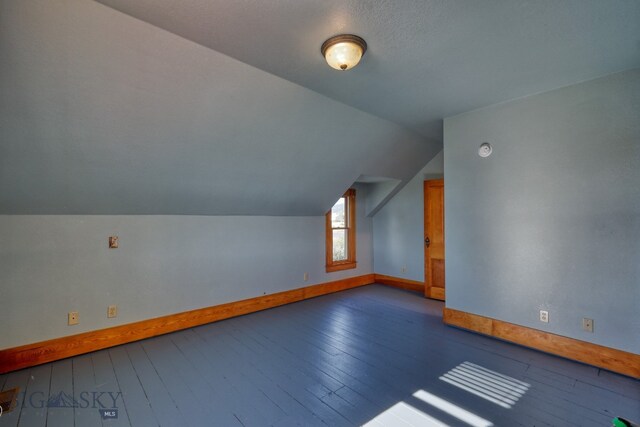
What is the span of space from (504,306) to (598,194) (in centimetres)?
140

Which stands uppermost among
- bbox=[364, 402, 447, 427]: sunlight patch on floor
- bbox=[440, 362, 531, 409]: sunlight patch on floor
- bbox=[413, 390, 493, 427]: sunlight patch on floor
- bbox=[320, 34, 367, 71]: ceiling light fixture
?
bbox=[320, 34, 367, 71]: ceiling light fixture

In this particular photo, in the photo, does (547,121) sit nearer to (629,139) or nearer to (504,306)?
(629,139)

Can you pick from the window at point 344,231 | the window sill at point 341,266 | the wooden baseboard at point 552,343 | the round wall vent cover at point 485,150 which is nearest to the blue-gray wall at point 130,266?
the window sill at point 341,266

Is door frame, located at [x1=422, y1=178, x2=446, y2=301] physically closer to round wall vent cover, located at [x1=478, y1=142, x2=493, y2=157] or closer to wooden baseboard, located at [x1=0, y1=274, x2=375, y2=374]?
round wall vent cover, located at [x1=478, y1=142, x2=493, y2=157]

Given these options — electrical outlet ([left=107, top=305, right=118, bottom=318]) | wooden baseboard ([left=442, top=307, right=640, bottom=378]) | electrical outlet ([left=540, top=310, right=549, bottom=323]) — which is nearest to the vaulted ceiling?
electrical outlet ([left=107, top=305, right=118, bottom=318])

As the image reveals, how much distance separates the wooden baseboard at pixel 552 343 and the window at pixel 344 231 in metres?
2.28

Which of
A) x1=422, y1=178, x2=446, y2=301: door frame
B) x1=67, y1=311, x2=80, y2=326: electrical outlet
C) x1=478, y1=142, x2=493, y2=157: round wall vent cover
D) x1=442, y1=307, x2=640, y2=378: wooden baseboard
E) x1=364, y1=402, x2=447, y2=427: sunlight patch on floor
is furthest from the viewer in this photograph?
x1=422, y1=178, x2=446, y2=301: door frame

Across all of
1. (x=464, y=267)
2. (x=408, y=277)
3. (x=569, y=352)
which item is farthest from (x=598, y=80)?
(x=408, y=277)

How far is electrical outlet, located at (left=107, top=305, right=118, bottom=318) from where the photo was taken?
10.0 feet

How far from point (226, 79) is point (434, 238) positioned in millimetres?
3937

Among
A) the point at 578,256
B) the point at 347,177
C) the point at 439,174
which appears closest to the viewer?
the point at 578,256

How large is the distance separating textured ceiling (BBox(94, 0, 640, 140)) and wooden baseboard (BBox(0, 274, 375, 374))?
2899 millimetres

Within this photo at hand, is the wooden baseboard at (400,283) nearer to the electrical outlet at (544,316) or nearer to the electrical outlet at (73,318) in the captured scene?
the electrical outlet at (544,316)

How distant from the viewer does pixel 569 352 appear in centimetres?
279
